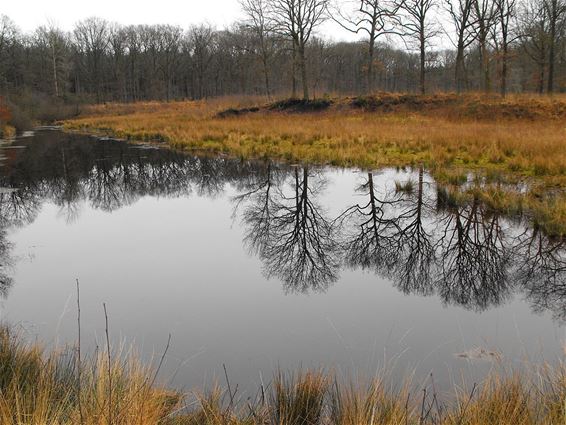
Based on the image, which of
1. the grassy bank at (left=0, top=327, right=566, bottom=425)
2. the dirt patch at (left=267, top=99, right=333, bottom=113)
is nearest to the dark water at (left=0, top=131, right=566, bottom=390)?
the grassy bank at (left=0, top=327, right=566, bottom=425)

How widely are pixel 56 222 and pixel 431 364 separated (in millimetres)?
7156

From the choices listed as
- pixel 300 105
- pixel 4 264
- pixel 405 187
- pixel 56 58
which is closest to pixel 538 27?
pixel 300 105

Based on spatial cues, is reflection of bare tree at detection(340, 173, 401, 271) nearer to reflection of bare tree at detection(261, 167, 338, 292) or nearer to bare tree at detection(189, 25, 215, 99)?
reflection of bare tree at detection(261, 167, 338, 292)

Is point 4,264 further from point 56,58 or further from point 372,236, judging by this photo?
point 56,58

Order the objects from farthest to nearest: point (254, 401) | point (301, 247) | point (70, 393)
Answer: point (301, 247)
point (254, 401)
point (70, 393)

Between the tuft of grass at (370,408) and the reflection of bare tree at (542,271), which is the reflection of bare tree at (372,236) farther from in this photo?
the tuft of grass at (370,408)

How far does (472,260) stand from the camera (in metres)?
5.93

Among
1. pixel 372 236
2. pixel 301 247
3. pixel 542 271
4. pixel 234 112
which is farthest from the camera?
pixel 234 112

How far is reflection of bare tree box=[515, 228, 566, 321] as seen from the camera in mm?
4652

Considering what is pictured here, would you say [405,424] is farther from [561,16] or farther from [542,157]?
[561,16]

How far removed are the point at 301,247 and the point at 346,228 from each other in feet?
3.95

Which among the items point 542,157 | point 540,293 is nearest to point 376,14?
point 542,157

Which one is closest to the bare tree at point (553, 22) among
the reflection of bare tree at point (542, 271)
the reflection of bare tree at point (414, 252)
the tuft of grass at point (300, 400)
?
the reflection of bare tree at point (414, 252)

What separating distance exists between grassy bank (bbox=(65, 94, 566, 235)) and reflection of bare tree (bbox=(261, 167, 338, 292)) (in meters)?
3.13
